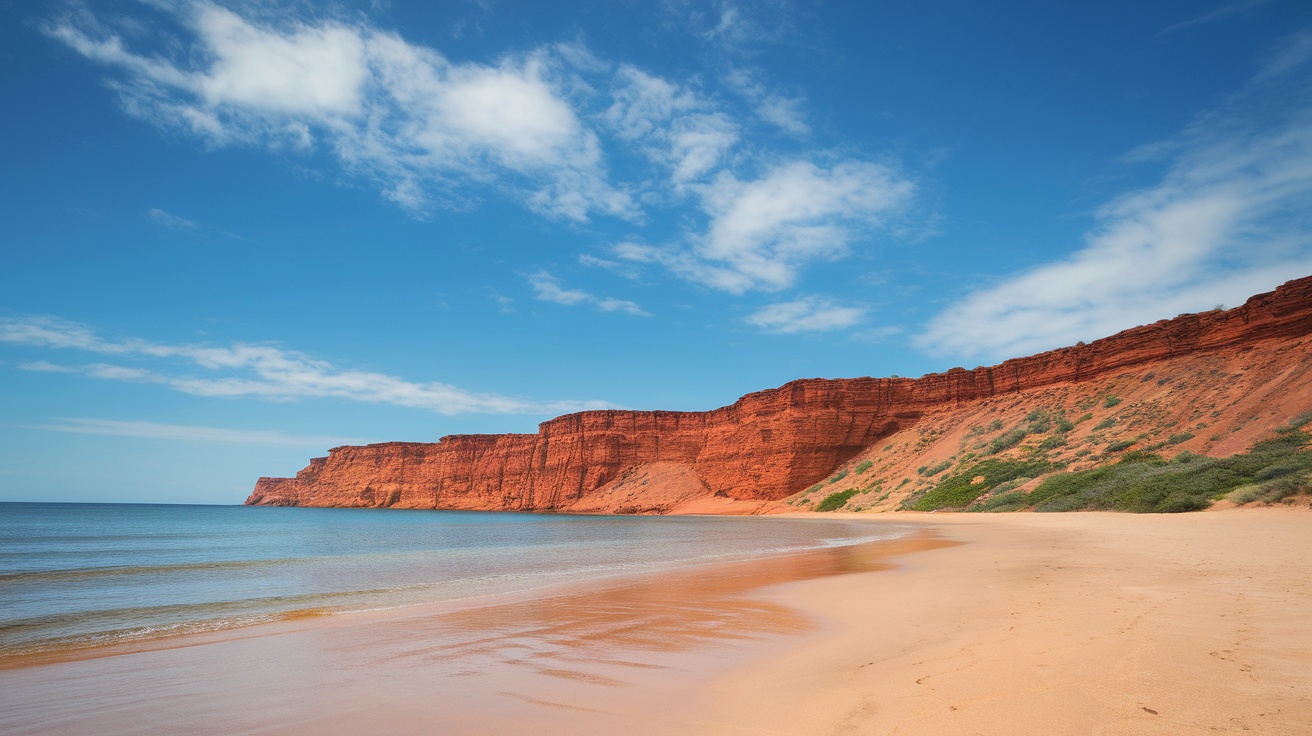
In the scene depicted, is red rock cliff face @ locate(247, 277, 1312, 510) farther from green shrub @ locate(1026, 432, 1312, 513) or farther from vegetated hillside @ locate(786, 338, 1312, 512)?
green shrub @ locate(1026, 432, 1312, 513)

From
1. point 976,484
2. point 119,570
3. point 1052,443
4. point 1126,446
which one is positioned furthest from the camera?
point 1052,443

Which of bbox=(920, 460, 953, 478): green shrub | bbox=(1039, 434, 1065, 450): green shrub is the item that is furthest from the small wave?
bbox=(920, 460, 953, 478): green shrub

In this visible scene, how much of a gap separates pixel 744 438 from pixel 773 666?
68121mm

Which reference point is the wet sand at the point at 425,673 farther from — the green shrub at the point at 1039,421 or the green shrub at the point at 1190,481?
the green shrub at the point at 1039,421

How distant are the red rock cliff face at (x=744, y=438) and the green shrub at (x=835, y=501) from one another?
10.9m

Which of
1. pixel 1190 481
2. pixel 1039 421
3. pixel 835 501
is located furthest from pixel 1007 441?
pixel 1190 481

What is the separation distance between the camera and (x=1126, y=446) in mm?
33656

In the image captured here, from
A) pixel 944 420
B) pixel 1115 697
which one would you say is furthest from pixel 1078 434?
pixel 1115 697

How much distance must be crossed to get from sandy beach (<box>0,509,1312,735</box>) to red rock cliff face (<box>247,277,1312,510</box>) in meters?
41.7

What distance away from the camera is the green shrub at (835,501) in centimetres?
5231

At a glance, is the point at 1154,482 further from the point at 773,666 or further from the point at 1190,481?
the point at 773,666

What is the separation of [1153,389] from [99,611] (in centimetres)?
5001

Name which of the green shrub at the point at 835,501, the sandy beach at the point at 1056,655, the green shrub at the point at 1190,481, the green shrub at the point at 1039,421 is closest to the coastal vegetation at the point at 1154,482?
the green shrub at the point at 1190,481

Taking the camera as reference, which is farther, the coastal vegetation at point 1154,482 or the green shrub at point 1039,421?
the green shrub at point 1039,421
